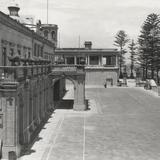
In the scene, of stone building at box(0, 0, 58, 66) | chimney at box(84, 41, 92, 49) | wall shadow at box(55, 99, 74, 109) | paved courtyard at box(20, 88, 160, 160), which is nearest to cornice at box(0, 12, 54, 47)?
stone building at box(0, 0, 58, 66)

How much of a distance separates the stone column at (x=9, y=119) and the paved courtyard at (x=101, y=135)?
1.03 metres

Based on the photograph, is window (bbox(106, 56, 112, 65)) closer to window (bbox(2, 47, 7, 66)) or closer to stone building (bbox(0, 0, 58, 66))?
stone building (bbox(0, 0, 58, 66))

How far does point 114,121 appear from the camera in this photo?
3259 centimetres

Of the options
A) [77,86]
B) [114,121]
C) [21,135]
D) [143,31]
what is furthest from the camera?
[143,31]

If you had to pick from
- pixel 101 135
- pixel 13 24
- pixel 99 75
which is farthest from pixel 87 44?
pixel 101 135

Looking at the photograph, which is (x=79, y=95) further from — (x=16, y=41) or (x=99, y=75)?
(x=99, y=75)

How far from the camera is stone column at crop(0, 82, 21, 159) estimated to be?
1956 cm

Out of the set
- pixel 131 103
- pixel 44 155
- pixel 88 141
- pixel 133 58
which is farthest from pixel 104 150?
pixel 133 58

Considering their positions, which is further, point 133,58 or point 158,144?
point 133,58

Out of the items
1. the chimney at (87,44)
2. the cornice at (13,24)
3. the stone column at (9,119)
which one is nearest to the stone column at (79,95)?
the cornice at (13,24)

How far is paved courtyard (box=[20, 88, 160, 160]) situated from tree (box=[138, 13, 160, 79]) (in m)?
42.7

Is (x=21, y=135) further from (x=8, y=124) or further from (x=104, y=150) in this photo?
(x=104, y=150)

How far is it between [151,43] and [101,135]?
61.8 m

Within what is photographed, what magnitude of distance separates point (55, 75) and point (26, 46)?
265 inches
